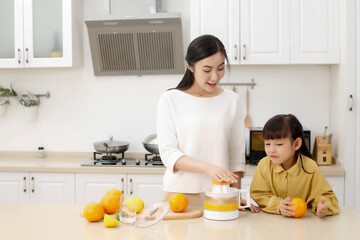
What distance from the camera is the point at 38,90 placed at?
427 centimetres

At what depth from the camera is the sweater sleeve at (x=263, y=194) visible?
1998 millimetres

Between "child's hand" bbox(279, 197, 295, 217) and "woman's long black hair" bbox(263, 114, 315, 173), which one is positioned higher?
"woman's long black hair" bbox(263, 114, 315, 173)

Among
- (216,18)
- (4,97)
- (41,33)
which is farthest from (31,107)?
(216,18)

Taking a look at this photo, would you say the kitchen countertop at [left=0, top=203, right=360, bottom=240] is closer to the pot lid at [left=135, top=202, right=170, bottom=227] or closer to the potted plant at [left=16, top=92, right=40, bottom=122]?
the pot lid at [left=135, top=202, right=170, bottom=227]

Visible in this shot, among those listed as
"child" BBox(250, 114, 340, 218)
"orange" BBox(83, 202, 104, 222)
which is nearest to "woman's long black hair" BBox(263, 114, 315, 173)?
"child" BBox(250, 114, 340, 218)

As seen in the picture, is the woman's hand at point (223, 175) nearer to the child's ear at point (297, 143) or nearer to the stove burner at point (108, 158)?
→ the child's ear at point (297, 143)

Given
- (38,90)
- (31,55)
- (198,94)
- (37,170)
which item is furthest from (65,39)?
(198,94)

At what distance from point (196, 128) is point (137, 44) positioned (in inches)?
73.2

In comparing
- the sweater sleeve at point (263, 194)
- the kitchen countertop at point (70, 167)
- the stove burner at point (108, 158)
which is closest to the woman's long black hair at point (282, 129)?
the sweater sleeve at point (263, 194)

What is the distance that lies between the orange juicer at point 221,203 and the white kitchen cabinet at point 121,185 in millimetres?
1749

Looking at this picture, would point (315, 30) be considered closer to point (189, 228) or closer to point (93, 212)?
point (189, 228)

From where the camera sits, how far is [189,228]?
70.9 inches

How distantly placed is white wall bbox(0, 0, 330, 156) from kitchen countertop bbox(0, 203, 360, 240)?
82.5 inches

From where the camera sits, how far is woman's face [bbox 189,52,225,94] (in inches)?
83.7
